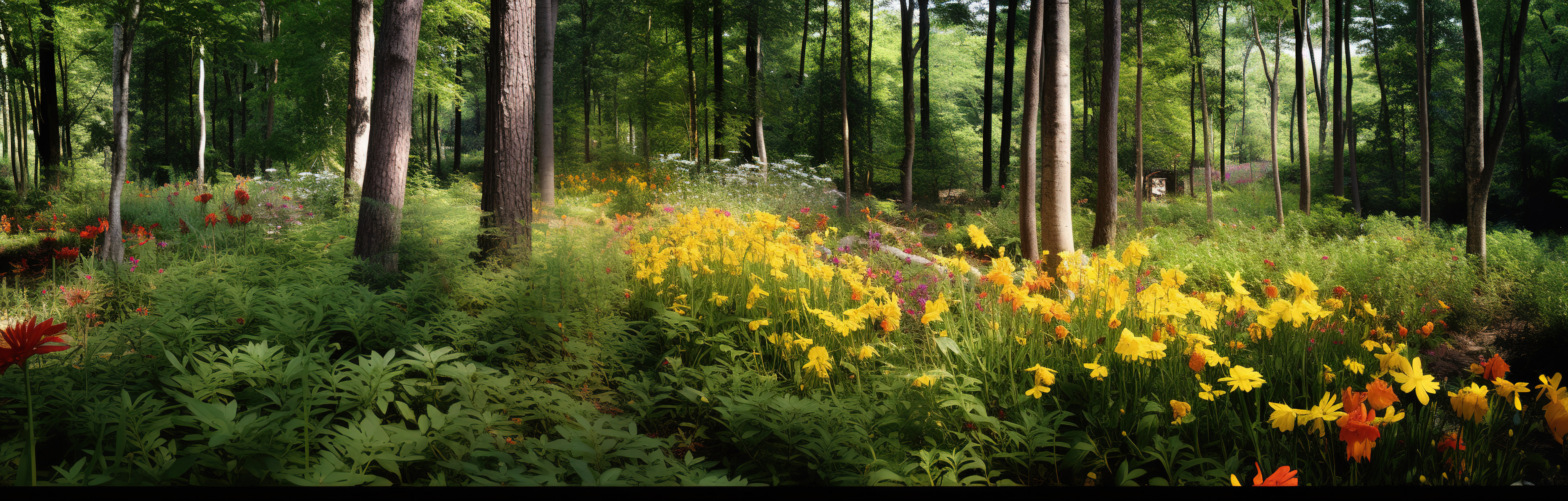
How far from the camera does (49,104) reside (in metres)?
9.62

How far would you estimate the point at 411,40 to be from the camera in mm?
5145

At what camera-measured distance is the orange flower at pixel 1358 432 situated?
1320 mm

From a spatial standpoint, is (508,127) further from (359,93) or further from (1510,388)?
(1510,388)

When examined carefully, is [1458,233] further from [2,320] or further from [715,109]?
[2,320]

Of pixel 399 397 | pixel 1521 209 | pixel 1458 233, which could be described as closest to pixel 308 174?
pixel 399 397

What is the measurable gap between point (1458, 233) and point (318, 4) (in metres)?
18.5

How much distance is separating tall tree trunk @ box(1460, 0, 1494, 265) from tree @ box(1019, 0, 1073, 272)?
11.6 feet

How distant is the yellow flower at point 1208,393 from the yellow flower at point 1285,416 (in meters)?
0.23

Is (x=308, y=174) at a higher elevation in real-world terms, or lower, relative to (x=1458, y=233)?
higher

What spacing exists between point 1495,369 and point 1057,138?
4243mm

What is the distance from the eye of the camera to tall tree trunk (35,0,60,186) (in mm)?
9703

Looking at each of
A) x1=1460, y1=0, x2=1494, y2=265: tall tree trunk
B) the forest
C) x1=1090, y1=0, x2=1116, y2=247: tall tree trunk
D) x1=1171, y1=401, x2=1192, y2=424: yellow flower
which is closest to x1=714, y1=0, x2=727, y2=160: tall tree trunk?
the forest

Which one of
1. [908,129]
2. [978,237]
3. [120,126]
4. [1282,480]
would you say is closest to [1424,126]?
[908,129]

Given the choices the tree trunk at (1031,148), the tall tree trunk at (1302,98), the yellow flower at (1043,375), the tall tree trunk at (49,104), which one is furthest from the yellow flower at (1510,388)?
the tall tree trunk at (49,104)
